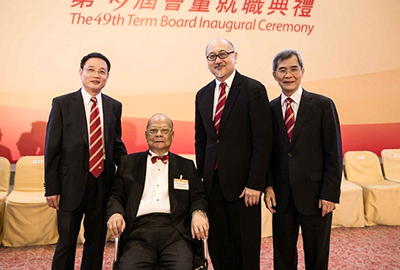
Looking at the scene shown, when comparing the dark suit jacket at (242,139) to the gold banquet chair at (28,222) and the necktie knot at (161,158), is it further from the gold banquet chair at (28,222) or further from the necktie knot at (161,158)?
the gold banquet chair at (28,222)

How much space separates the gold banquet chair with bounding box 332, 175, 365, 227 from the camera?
406cm

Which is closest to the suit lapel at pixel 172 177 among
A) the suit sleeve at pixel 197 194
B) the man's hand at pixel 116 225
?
the suit sleeve at pixel 197 194

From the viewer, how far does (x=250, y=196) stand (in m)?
2.13

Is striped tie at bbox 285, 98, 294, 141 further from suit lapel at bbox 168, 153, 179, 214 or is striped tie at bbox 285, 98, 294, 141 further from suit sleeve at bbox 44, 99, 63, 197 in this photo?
suit sleeve at bbox 44, 99, 63, 197

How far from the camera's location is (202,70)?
4.45 m

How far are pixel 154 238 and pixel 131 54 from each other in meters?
2.86

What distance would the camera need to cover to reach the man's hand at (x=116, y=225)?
1974mm

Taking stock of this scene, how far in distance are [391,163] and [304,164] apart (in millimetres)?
3312

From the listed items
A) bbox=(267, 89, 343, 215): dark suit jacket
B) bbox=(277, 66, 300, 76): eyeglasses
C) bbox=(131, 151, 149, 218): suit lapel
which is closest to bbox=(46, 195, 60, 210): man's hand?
bbox=(131, 151, 149, 218): suit lapel

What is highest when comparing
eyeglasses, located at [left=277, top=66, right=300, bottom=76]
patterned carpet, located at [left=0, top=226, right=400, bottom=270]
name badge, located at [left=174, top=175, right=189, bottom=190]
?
eyeglasses, located at [left=277, top=66, right=300, bottom=76]

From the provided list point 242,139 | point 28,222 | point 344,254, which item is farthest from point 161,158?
point 344,254

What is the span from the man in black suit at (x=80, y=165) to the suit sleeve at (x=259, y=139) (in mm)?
1040

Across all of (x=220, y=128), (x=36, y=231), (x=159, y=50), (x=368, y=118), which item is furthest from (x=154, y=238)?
(x=368, y=118)

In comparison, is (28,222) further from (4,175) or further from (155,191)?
(155,191)
